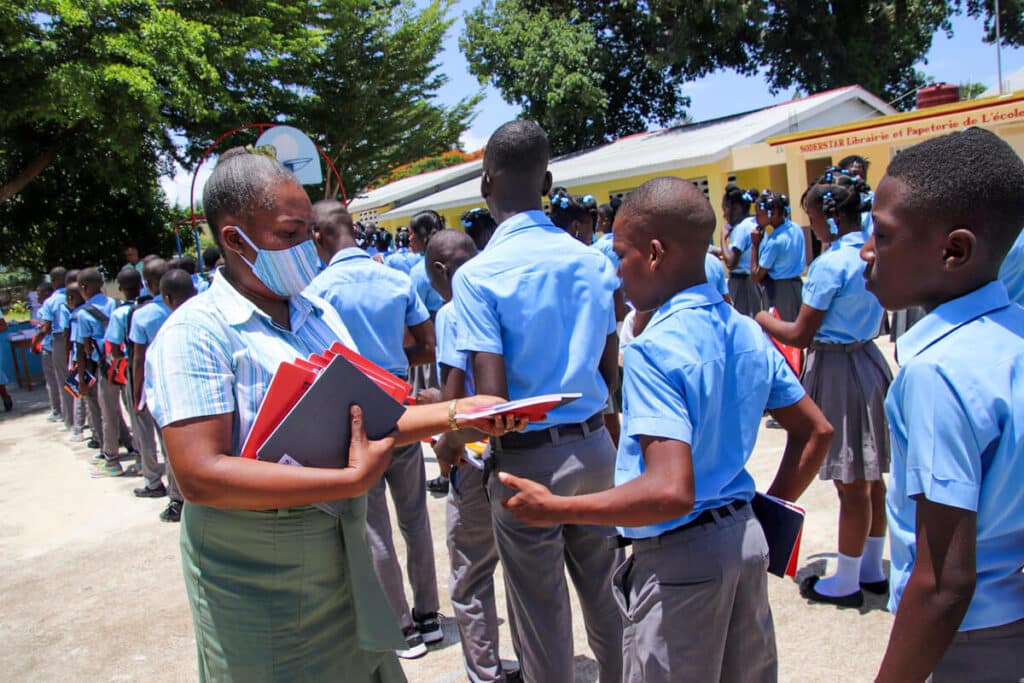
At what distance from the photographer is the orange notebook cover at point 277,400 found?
73.7 inches

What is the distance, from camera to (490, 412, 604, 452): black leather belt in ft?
9.16

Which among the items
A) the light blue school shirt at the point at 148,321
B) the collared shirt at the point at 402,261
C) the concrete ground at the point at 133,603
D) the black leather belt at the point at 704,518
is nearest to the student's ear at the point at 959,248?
the black leather belt at the point at 704,518

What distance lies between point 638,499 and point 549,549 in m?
1.07

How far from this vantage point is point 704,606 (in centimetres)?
196

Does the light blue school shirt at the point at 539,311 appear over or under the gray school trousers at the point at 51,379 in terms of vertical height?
over

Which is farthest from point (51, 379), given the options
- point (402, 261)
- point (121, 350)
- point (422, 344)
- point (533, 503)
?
point (533, 503)

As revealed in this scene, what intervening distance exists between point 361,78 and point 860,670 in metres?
24.5

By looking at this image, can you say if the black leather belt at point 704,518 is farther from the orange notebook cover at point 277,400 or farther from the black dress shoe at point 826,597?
the black dress shoe at point 826,597

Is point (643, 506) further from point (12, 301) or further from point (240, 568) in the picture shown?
point (12, 301)

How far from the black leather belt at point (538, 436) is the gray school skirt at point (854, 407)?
5.42ft

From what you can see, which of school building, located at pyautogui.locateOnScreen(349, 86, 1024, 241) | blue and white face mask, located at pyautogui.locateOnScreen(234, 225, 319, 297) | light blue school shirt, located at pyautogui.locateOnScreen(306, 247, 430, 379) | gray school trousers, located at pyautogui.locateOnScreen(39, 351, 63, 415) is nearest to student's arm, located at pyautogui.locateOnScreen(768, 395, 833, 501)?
blue and white face mask, located at pyautogui.locateOnScreen(234, 225, 319, 297)

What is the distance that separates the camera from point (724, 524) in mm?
2010

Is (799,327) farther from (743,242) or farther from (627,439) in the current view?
(743,242)

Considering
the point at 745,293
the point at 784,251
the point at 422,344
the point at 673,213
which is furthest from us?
the point at 745,293
